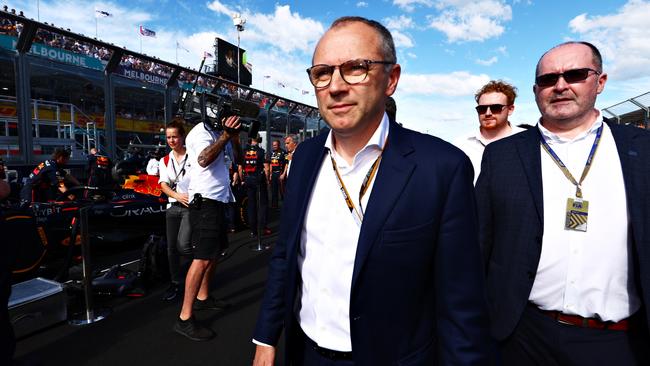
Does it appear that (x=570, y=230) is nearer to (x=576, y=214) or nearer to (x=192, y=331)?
(x=576, y=214)

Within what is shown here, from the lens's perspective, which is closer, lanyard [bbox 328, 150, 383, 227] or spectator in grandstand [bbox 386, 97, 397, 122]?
lanyard [bbox 328, 150, 383, 227]

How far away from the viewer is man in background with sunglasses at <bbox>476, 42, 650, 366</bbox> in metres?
1.44

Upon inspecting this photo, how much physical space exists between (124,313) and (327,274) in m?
3.26

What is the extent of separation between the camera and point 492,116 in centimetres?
320

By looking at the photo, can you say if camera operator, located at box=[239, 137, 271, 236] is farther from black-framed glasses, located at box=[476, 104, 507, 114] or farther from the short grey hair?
the short grey hair

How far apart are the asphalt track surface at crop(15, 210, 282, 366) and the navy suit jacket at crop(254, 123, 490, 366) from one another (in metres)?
2.04

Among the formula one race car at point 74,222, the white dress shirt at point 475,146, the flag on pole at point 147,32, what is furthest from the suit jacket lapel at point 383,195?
the flag on pole at point 147,32

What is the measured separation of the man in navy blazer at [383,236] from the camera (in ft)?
3.63

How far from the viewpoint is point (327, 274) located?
125 cm

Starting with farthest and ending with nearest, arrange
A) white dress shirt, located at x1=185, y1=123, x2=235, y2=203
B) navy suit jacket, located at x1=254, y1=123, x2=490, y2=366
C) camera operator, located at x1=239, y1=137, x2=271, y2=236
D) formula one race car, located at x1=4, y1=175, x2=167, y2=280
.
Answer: camera operator, located at x1=239, y1=137, x2=271, y2=236 < formula one race car, located at x1=4, y1=175, x2=167, y2=280 < white dress shirt, located at x1=185, y1=123, x2=235, y2=203 < navy suit jacket, located at x1=254, y1=123, x2=490, y2=366

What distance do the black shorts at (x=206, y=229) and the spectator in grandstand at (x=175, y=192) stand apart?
1.46 feet

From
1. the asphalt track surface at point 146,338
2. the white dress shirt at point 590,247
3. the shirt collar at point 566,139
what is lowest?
the asphalt track surface at point 146,338

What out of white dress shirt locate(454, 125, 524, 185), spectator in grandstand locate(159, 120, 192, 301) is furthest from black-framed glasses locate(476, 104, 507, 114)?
spectator in grandstand locate(159, 120, 192, 301)

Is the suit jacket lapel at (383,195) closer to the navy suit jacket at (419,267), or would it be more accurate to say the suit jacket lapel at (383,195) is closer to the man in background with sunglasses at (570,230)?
the navy suit jacket at (419,267)
